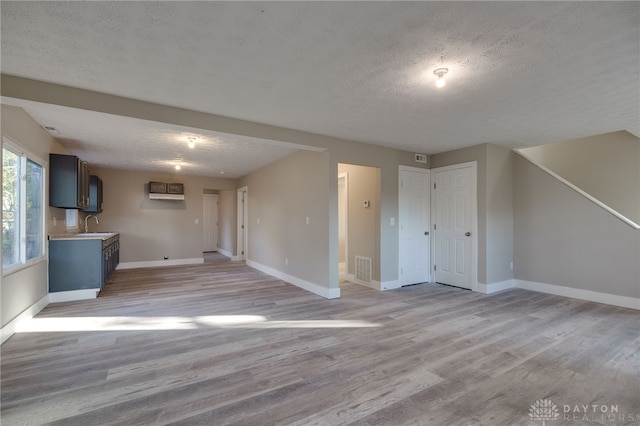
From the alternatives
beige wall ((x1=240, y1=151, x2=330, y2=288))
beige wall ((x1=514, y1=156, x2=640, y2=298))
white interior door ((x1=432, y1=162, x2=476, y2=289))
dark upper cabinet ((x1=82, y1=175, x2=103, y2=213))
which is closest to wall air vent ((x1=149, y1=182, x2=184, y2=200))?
dark upper cabinet ((x1=82, y1=175, x2=103, y2=213))

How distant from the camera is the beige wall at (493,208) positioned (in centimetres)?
480

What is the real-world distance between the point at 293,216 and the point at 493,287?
12.1ft

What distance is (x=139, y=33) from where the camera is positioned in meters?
1.97

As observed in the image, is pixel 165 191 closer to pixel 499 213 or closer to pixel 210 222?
pixel 210 222

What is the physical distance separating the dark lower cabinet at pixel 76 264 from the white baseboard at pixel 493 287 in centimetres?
618

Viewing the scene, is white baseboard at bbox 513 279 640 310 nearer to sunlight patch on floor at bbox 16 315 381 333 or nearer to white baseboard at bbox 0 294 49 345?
sunlight patch on floor at bbox 16 315 381 333

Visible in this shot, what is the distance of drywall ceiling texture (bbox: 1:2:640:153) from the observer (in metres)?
1.77

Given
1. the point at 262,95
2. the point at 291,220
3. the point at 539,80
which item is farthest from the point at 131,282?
the point at 539,80

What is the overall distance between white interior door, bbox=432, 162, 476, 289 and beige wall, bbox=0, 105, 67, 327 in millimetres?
6062

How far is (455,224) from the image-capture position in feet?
17.2

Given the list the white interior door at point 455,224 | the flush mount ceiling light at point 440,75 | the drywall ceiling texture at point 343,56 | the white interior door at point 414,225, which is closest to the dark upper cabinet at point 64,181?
the drywall ceiling texture at point 343,56

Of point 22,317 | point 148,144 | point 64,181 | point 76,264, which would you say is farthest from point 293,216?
point 22,317

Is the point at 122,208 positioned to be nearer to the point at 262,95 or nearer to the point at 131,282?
the point at 131,282

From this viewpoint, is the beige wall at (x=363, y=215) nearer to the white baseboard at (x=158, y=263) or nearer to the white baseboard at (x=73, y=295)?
the white baseboard at (x=73, y=295)
